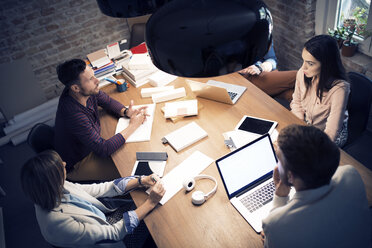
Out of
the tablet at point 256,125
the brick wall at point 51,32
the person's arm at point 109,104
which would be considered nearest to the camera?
the tablet at point 256,125

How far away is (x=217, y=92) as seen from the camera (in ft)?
7.37

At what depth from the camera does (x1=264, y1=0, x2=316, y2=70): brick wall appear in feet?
9.57

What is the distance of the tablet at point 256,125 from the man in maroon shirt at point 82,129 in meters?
0.79

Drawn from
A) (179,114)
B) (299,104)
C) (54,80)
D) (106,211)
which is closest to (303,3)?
(299,104)

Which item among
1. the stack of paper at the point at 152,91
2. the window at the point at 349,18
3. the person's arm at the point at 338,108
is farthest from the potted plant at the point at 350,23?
the stack of paper at the point at 152,91

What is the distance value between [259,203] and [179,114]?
0.98m

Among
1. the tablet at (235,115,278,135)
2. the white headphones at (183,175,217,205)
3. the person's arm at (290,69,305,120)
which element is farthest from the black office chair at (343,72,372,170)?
the white headphones at (183,175,217,205)

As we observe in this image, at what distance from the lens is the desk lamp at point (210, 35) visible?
2.67 ft

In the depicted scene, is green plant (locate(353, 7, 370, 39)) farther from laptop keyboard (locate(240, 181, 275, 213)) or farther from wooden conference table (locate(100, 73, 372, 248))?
laptop keyboard (locate(240, 181, 275, 213))

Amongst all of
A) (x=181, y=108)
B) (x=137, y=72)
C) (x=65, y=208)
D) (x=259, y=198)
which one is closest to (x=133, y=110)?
(x=181, y=108)

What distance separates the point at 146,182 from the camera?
1.77 metres

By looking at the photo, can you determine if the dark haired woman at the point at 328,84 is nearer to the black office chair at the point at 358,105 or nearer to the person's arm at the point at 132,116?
the black office chair at the point at 358,105

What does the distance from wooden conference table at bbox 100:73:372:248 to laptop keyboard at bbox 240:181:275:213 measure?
0.27 ft

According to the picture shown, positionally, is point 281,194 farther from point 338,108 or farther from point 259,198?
point 338,108
